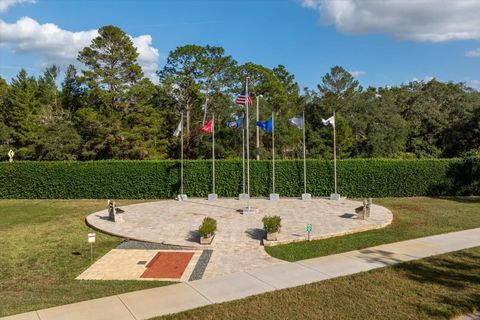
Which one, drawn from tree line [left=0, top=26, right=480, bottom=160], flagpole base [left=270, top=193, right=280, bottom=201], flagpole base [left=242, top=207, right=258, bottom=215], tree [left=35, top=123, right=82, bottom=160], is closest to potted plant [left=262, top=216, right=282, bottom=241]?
flagpole base [left=242, top=207, right=258, bottom=215]

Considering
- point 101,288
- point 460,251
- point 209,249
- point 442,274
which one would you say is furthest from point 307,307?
point 460,251

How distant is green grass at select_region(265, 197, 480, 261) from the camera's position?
37.9ft

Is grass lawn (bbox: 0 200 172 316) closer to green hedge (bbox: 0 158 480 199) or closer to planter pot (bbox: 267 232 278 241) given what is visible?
green hedge (bbox: 0 158 480 199)

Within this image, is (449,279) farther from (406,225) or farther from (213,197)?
(213,197)

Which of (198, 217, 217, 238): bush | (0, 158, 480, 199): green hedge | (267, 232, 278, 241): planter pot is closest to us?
(198, 217, 217, 238): bush

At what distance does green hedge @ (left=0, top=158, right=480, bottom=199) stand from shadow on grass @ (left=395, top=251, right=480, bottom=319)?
12557 millimetres

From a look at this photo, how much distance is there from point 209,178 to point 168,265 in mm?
12895

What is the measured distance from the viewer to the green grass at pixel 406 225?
1155cm

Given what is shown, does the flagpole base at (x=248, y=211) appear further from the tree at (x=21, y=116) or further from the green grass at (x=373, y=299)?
the tree at (x=21, y=116)

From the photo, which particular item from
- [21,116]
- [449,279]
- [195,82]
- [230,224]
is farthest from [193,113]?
[449,279]

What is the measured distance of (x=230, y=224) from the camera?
50.9 feet

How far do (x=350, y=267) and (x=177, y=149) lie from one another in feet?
95.9

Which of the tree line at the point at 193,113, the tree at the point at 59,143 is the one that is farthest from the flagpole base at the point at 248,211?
the tree at the point at 59,143

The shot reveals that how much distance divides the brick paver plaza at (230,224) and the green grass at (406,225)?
19.9 inches
